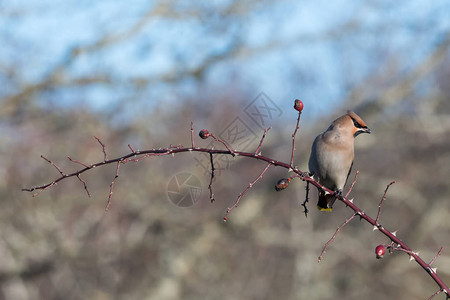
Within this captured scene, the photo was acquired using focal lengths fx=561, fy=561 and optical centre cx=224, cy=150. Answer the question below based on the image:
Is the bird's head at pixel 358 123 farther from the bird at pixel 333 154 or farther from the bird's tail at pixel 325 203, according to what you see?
the bird's tail at pixel 325 203

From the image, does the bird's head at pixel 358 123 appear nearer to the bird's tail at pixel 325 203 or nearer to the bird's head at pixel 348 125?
the bird's head at pixel 348 125

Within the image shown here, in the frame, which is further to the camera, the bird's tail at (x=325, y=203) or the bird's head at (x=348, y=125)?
the bird's tail at (x=325, y=203)

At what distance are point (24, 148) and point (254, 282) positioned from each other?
734 cm

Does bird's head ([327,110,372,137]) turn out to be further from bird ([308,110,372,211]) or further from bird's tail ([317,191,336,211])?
bird's tail ([317,191,336,211])

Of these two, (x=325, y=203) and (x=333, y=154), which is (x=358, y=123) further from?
(x=325, y=203)

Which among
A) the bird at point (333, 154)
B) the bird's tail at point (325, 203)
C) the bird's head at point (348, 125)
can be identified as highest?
the bird's head at point (348, 125)

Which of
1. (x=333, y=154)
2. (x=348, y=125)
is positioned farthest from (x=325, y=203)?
(x=348, y=125)

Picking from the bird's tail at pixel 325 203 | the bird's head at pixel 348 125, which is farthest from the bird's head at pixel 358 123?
the bird's tail at pixel 325 203

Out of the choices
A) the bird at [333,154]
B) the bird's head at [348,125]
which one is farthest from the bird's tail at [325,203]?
the bird's head at [348,125]

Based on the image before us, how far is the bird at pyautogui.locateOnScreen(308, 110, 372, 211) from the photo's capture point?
3701mm

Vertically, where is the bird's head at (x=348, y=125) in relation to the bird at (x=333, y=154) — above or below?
above

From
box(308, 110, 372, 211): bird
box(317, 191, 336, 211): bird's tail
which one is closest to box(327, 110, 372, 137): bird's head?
box(308, 110, 372, 211): bird

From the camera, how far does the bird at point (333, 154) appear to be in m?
3.70

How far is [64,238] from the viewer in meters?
11.2
